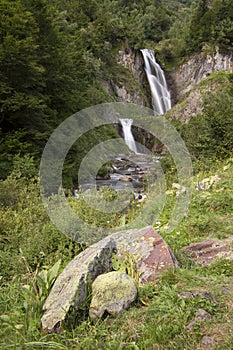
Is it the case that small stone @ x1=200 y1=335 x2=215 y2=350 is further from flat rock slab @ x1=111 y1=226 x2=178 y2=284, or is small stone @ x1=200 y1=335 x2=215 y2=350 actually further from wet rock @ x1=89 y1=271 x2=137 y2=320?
flat rock slab @ x1=111 y1=226 x2=178 y2=284

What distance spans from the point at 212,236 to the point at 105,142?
18.9m

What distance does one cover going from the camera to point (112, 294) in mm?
3195

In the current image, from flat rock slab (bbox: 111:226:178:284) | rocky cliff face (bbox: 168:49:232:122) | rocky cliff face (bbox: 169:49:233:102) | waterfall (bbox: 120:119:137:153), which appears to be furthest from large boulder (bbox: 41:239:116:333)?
rocky cliff face (bbox: 169:49:233:102)

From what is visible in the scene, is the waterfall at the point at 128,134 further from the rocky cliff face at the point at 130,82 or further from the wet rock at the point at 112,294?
the wet rock at the point at 112,294

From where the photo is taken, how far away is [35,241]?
542 centimetres

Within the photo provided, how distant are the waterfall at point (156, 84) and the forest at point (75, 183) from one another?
3546 mm

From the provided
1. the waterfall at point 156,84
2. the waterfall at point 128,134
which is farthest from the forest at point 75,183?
the waterfall at point 156,84

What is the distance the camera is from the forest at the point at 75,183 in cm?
287

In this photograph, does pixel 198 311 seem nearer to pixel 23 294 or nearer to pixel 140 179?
pixel 23 294

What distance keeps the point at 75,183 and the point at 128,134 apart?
43.3 feet

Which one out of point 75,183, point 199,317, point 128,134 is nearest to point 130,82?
point 128,134

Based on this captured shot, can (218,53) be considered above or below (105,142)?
above

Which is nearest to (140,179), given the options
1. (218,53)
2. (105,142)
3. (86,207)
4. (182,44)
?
(105,142)

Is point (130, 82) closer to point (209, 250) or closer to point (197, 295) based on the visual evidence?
point (209, 250)
